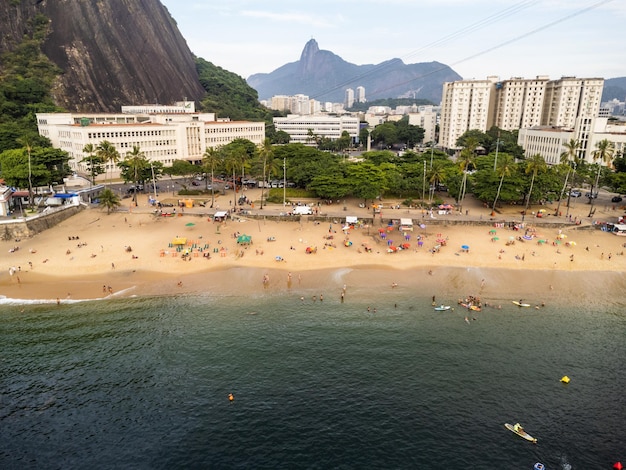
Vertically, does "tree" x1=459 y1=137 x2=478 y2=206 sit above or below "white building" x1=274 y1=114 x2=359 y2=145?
below

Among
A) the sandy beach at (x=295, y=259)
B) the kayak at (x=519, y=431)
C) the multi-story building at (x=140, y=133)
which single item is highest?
the multi-story building at (x=140, y=133)

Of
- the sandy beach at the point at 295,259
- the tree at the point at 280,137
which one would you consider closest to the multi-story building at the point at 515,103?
the tree at the point at 280,137

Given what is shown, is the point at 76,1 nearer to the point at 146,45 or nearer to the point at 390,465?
the point at 146,45

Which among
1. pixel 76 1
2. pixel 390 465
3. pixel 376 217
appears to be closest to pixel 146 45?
pixel 76 1

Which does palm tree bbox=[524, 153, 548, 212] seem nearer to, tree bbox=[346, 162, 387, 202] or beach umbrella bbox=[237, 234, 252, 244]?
tree bbox=[346, 162, 387, 202]

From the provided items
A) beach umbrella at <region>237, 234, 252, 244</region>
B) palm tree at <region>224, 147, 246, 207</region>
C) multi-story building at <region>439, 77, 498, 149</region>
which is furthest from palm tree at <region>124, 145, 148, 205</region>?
multi-story building at <region>439, 77, 498, 149</region>

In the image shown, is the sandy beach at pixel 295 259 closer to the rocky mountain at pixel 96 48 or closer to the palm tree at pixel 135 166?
the palm tree at pixel 135 166

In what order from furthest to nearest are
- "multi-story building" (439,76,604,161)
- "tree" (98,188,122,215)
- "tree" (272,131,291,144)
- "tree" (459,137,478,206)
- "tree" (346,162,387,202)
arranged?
"tree" (272,131,291,144) < "multi-story building" (439,76,604,161) < "tree" (459,137,478,206) < "tree" (346,162,387,202) < "tree" (98,188,122,215)
